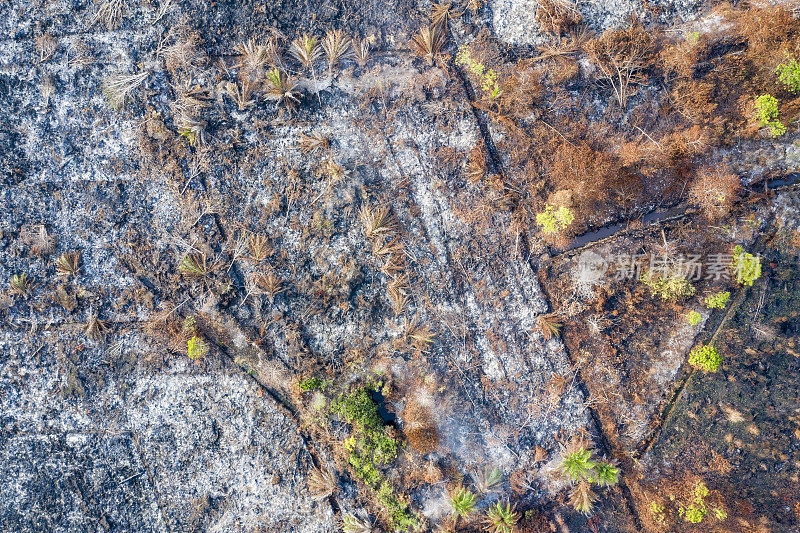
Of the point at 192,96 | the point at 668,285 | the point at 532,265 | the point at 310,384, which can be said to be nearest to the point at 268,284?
the point at 310,384

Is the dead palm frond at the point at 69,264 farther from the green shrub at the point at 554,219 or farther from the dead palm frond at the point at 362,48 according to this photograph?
the green shrub at the point at 554,219

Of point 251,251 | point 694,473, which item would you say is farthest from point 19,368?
point 694,473

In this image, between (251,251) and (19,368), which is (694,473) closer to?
(251,251)

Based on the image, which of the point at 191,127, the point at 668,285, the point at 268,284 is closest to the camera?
the point at 191,127

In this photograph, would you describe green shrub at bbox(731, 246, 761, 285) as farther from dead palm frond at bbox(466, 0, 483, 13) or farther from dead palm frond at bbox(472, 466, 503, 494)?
dead palm frond at bbox(466, 0, 483, 13)

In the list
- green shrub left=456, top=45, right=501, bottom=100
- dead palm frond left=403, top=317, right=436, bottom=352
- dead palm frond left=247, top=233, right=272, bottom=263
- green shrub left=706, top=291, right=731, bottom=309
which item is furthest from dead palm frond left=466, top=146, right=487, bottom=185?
green shrub left=706, top=291, right=731, bottom=309

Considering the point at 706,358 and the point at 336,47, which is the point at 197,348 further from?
the point at 706,358

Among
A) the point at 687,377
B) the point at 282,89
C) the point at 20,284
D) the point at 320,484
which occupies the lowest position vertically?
the point at 687,377
